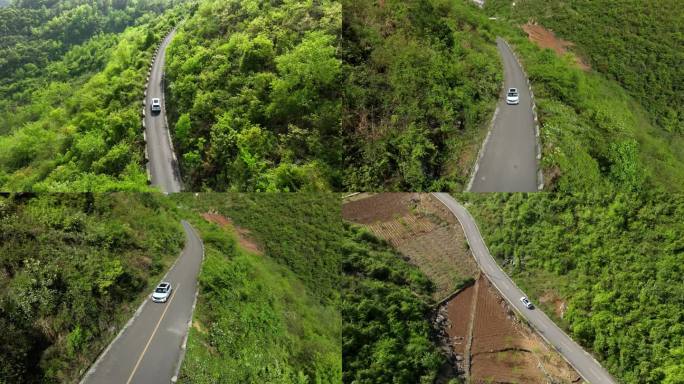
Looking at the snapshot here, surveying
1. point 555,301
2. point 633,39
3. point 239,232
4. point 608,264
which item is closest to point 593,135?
point 608,264

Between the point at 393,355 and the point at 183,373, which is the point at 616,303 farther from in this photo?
the point at 183,373

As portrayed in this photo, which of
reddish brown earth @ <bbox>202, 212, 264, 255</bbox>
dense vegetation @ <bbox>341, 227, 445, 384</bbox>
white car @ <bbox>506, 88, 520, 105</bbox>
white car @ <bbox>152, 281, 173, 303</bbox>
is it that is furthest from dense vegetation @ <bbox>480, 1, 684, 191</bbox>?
white car @ <bbox>152, 281, 173, 303</bbox>

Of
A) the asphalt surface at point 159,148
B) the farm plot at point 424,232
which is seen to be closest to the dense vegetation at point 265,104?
the asphalt surface at point 159,148

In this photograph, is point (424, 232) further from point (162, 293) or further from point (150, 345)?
point (150, 345)

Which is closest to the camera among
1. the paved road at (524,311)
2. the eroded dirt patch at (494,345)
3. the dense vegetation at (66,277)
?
the dense vegetation at (66,277)

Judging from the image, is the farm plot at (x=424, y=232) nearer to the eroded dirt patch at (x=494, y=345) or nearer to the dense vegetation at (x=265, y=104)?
the eroded dirt patch at (x=494, y=345)

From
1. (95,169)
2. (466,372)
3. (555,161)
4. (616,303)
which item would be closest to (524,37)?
(555,161)
